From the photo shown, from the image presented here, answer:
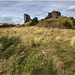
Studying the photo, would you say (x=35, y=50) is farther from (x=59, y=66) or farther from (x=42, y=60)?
(x=59, y=66)

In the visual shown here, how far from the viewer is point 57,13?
50000 millimetres

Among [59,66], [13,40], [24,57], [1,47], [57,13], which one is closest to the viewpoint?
[59,66]

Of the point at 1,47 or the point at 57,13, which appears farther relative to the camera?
the point at 57,13

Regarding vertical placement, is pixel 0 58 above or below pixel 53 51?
below

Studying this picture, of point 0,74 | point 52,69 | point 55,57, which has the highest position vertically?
point 55,57

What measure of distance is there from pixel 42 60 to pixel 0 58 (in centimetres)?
209

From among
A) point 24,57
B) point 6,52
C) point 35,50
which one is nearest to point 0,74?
point 24,57

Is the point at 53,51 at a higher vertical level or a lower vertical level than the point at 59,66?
higher

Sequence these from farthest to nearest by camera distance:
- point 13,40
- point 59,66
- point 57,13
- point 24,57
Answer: point 57,13 → point 13,40 → point 24,57 → point 59,66

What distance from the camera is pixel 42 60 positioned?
3.63 m

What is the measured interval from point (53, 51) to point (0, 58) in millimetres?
2515

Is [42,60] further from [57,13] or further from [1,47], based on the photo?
[57,13]

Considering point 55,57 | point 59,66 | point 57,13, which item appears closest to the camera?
point 59,66

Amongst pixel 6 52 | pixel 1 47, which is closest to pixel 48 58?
pixel 6 52
